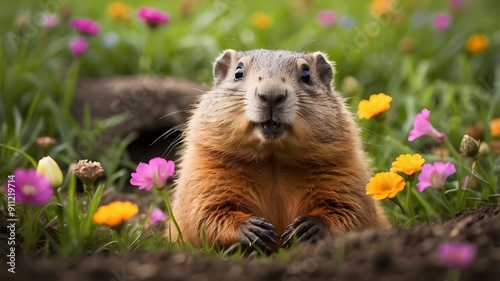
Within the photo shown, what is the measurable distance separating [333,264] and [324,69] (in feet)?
8.83

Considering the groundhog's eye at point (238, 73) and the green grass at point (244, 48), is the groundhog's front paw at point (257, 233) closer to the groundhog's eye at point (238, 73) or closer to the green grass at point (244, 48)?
the green grass at point (244, 48)

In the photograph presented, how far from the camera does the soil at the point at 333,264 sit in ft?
10.1

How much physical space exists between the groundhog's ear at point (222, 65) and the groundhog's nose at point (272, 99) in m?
1.24

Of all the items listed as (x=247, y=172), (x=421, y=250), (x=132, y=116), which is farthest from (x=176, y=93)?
(x=421, y=250)

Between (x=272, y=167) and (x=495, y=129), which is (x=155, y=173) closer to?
(x=272, y=167)

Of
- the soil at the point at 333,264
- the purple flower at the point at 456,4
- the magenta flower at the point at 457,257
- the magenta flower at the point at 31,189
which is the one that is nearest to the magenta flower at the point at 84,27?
the magenta flower at the point at 31,189

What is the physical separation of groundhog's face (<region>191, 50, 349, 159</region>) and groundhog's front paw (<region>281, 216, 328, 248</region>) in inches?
20.2

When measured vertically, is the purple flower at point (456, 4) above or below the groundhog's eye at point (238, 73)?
above

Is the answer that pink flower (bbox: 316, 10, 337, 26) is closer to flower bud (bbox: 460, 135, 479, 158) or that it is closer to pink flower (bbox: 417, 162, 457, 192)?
flower bud (bbox: 460, 135, 479, 158)

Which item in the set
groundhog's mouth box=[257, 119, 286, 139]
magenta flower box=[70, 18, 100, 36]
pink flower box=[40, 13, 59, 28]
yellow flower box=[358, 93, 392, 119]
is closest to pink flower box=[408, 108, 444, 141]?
yellow flower box=[358, 93, 392, 119]

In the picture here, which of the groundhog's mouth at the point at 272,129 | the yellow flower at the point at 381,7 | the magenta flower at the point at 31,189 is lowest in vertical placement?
the magenta flower at the point at 31,189

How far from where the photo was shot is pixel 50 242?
14.1ft

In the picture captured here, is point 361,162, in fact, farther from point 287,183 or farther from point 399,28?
point 399,28

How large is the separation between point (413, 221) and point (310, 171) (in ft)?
2.84
